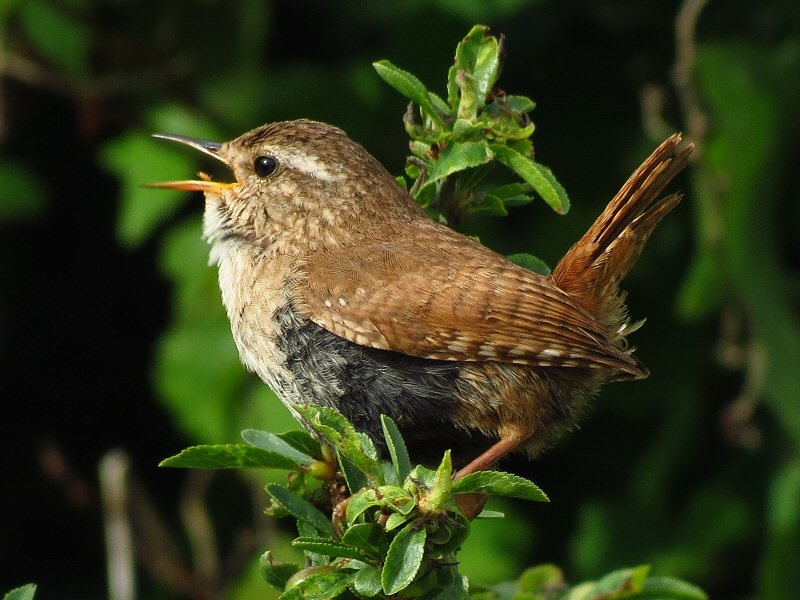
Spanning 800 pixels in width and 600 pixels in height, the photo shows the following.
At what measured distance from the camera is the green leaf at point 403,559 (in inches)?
90.0

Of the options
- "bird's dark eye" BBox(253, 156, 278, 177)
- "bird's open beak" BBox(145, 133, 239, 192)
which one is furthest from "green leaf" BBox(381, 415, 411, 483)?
"bird's dark eye" BBox(253, 156, 278, 177)

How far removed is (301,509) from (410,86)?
93cm

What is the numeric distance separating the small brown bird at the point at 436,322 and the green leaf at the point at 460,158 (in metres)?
0.34

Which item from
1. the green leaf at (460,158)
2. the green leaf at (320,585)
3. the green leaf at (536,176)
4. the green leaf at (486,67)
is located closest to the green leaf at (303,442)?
the green leaf at (320,585)

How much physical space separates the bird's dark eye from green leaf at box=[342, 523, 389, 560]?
53.6 inches

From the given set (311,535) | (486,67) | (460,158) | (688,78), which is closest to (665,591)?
(311,535)

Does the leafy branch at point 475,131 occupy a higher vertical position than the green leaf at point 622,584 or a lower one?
higher

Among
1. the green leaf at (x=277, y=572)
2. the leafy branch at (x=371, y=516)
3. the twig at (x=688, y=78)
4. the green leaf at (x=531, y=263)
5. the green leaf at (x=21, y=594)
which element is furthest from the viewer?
Result: the twig at (x=688, y=78)

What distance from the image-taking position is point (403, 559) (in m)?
2.35

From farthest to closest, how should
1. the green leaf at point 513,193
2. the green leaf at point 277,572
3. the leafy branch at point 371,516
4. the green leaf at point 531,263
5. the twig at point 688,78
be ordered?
the twig at point 688,78 < the green leaf at point 531,263 < the green leaf at point 513,193 < the green leaf at point 277,572 < the leafy branch at point 371,516

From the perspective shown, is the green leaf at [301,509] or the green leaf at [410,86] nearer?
the green leaf at [301,509]

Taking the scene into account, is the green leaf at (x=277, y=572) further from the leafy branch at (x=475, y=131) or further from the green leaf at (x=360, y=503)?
the leafy branch at (x=475, y=131)

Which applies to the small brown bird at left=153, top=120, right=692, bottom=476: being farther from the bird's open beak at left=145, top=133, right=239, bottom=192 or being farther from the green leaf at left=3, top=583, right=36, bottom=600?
the green leaf at left=3, top=583, right=36, bottom=600

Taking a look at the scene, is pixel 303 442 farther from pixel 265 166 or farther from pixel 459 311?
pixel 265 166
